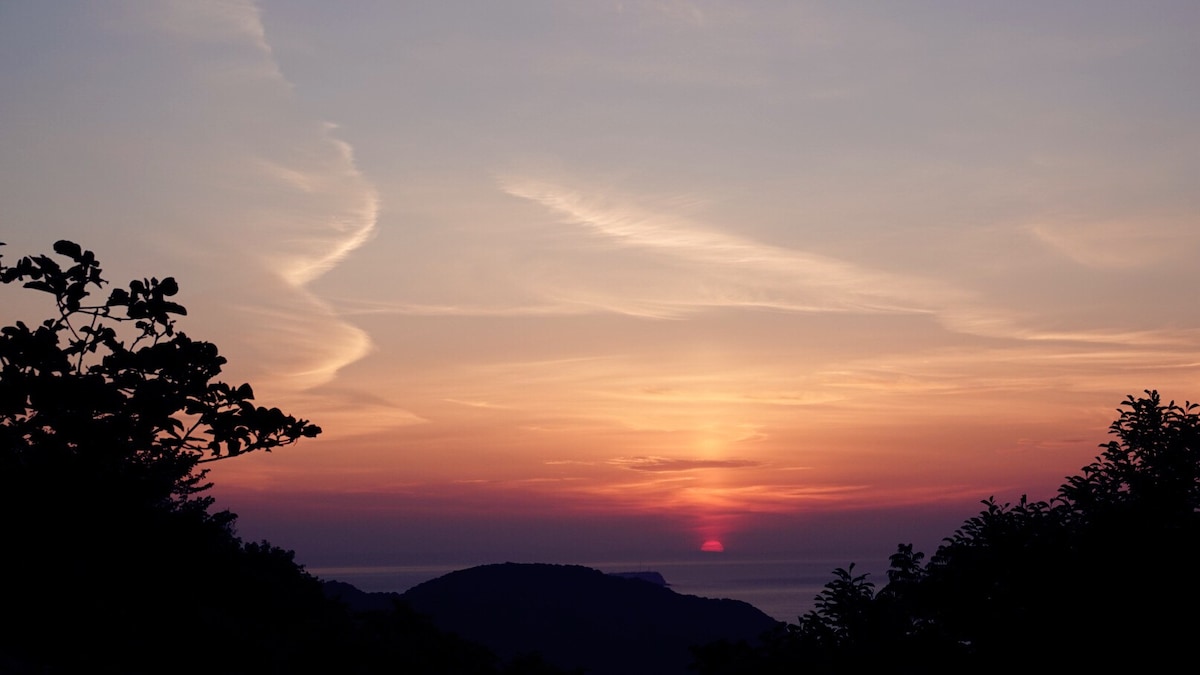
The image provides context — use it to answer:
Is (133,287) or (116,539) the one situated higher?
(133,287)

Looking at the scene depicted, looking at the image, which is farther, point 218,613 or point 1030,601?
point 218,613

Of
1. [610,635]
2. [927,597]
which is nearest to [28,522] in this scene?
[927,597]

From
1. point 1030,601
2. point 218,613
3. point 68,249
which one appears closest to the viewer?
point 68,249

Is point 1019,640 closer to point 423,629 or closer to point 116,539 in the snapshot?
point 116,539

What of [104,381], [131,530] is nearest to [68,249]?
[104,381]

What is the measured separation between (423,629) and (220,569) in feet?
34.6

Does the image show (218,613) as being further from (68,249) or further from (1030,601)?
(1030,601)

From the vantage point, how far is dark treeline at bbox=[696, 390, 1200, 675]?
20.7m

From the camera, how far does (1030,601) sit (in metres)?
21.8

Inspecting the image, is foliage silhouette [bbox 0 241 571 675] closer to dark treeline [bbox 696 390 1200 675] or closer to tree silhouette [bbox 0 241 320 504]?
tree silhouette [bbox 0 241 320 504]

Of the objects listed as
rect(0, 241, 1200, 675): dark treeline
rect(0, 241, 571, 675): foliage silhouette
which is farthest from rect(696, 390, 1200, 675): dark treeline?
rect(0, 241, 571, 675): foliage silhouette

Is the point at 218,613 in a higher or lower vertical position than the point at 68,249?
lower

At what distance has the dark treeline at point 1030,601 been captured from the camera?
2070 centimetres

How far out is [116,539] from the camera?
28094mm
